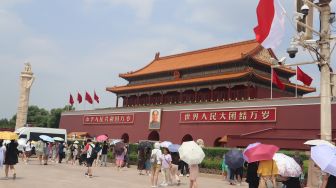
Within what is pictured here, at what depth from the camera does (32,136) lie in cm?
2583

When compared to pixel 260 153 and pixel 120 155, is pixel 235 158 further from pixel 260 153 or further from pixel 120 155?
pixel 120 155

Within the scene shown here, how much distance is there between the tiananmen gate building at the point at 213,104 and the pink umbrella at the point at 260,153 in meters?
14.3

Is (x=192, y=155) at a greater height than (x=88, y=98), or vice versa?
(x=88, y=98)

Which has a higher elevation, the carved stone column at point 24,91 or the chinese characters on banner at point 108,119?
the carved stone column at point 24,91

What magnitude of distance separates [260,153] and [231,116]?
20185mm

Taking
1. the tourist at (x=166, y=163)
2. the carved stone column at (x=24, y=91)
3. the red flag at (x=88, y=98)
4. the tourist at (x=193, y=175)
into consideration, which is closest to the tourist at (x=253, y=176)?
the tourist at (x=193, y=175)

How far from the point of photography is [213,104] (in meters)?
30.0

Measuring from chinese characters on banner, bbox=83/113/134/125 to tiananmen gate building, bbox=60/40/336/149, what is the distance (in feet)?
0.26

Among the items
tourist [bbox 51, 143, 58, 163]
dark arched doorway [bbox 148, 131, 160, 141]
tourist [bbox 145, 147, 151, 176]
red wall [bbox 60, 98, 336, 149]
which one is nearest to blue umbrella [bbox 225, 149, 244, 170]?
tourist [bbox 145, 147, 151, 176]

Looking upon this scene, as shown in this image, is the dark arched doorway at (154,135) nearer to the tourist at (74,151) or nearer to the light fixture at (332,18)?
the tourist at (74,151)

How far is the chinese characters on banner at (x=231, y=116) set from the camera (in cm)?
2641

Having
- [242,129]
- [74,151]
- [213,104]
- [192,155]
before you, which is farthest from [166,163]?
[213,104]

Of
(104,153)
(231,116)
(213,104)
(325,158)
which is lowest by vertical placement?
(104,153)

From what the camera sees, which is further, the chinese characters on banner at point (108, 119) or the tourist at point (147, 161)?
the chinese characters on banner at point (108, 119)
